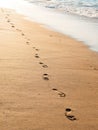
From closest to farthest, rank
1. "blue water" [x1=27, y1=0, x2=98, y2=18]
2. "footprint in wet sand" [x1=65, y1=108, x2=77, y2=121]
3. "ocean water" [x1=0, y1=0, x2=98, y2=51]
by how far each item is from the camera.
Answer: "footprint in wet sand" [x1=65, y1=108, x2=77, y2=121], "ocean water" [x1=0, y1=0, x2=98, y2=51], "blue water" [x1=27, y1=0, x2=98, y2=18]

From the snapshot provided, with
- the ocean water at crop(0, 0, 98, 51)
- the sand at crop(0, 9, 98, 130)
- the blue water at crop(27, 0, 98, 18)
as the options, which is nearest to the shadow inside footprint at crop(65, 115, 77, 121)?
the sand at crop(0, 9, 98, 130)

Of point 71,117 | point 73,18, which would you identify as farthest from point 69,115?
point 73,18

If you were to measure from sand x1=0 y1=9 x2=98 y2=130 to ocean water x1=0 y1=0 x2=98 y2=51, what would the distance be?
70.3 inches

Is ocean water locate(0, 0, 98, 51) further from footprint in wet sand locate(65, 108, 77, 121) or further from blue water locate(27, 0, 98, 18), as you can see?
footprint in wet sand locate(65, 108, 77, 121)

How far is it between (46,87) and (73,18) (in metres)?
9.38

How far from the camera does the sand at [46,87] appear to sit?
3.67 metres

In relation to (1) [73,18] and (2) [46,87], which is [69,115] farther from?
(1) [73,18]

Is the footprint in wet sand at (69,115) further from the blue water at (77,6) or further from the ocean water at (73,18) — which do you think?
the blue water at (77,6)

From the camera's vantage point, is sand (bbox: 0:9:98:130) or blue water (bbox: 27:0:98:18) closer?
sand (bbox: 0:9:98:130)

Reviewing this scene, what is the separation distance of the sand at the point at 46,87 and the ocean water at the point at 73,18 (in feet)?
5.86

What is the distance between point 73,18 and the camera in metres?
13.7

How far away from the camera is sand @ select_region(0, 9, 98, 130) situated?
3672 millimetres

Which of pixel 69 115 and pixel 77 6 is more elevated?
pixel 69 115

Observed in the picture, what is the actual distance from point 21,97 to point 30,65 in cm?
147
